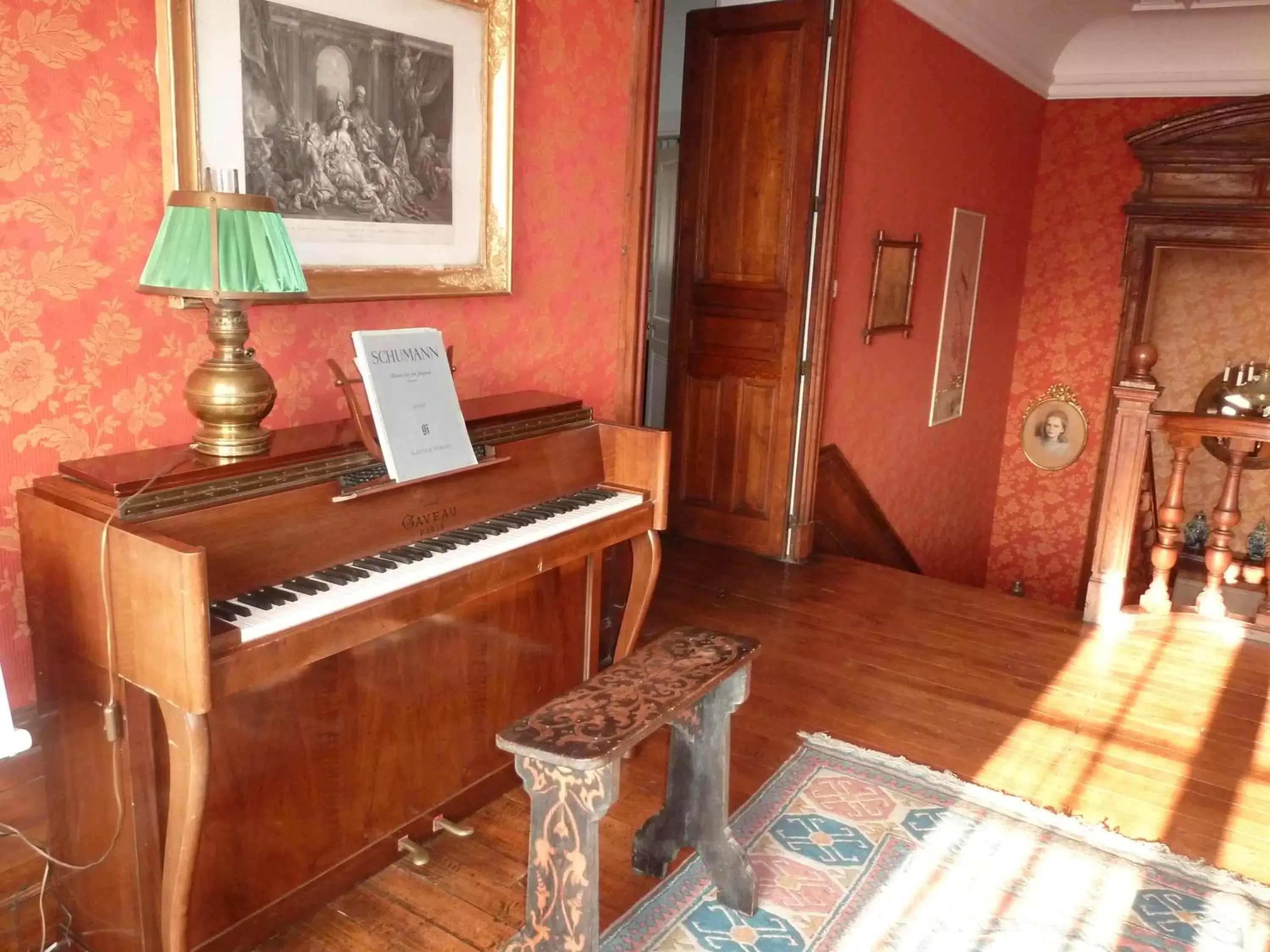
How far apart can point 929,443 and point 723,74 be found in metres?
2.58

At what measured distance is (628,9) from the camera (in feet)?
10.0

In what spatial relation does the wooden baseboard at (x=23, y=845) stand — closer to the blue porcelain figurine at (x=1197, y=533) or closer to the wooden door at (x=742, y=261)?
the wooden door at (x=742, y=261)

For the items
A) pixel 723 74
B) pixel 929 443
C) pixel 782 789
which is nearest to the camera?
pixel 782 789

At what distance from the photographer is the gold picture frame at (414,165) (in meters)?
1.93

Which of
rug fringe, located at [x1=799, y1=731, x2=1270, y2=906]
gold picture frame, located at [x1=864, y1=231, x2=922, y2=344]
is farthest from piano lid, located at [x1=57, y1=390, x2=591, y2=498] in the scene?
gold picture frame, located at [x1=864, y1=231, x2=922, y2=344]

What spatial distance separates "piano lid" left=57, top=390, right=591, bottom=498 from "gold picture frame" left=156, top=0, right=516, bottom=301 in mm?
304

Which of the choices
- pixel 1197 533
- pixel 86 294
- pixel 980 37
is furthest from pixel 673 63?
pixel 1197 533

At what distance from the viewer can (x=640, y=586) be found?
272 centimetres

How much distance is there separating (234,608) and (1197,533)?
721 cm

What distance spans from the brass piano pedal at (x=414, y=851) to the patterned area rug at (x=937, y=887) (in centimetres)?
45

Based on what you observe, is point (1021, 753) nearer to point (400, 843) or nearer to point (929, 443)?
point (400, 843)

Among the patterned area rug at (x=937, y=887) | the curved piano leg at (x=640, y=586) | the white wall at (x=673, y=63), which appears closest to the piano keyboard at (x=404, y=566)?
the curved piano leg at (x=640, y=586)

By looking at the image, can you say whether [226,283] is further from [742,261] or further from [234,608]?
[742,261]

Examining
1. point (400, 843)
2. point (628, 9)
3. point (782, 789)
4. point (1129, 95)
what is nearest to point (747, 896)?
point (782, 789)
